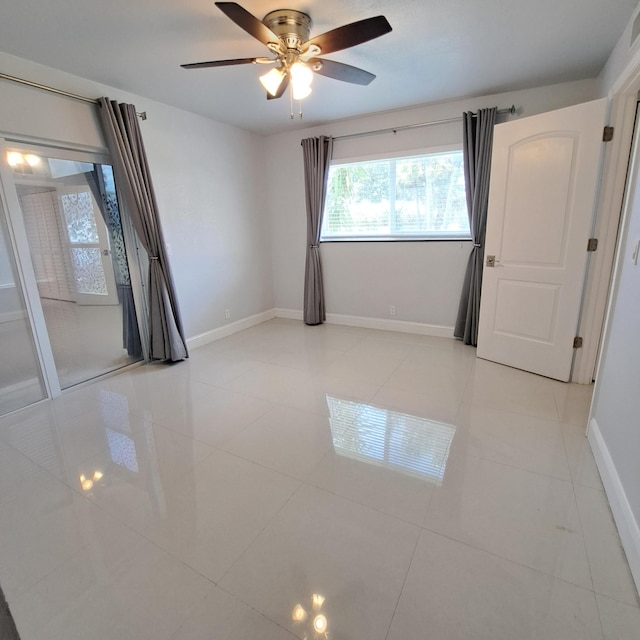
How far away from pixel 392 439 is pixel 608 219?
2.28 m

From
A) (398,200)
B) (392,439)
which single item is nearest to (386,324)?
(398,200)

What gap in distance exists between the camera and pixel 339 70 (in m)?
2.26

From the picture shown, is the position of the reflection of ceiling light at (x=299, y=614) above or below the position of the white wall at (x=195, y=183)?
below

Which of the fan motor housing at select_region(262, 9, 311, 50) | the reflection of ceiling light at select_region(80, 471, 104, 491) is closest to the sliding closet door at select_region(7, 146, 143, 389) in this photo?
the reflection of ceiling light at select_region(80, 471, 104, 491)

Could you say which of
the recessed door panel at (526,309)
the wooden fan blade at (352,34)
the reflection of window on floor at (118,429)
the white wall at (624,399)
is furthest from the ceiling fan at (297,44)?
the reflection of window on floor at (118,429)

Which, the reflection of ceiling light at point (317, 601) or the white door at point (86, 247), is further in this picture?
the white door at point (86, 247)

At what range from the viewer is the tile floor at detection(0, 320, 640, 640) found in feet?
4.01

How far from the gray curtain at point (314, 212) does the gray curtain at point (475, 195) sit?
1607 mm

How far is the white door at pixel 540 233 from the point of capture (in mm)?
2631

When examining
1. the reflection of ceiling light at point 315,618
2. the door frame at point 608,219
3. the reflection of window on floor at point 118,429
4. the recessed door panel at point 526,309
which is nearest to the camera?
the reflection of ceiling light at point 315,618

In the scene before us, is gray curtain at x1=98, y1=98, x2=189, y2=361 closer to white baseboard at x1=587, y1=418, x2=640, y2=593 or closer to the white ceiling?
the white ceiling

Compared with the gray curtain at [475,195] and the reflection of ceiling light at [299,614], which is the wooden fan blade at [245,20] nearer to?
the gray curtain at [475,195]

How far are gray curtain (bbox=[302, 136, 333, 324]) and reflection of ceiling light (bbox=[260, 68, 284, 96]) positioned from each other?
196 cm

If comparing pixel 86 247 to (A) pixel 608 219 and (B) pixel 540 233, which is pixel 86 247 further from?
(A) pixel 608 219
